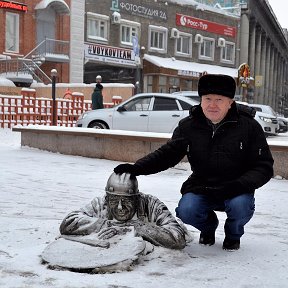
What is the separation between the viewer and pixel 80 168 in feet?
28.8

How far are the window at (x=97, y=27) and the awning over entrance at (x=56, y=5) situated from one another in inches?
89.6

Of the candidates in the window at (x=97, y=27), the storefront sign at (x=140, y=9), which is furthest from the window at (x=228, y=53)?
the window at (x=97, y=27)

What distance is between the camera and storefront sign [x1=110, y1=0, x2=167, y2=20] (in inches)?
1287

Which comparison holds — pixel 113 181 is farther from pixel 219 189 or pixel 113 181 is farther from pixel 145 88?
pixel 145 88

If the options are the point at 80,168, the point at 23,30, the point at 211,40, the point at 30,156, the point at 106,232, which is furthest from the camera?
the point at 211,40

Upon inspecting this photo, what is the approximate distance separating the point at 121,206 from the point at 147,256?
0.40 metres

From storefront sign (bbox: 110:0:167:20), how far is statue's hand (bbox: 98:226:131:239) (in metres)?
30.1

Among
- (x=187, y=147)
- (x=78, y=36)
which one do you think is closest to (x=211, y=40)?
(x=78, y=36)

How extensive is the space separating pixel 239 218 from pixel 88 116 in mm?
10303

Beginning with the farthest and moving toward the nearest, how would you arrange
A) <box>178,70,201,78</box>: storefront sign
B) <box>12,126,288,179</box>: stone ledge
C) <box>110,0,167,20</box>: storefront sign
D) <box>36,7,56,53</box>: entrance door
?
<box>178,70,201,78</box>: storefront sign → <box>110,0,167,20</box>: storefront sign → <box>36,7,56,53</box>: entrance door → <box>12,126,288,179</box>: stone ledge

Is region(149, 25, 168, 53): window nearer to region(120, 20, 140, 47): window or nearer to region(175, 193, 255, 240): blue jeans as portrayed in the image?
region(120, 20, 140, 47): window

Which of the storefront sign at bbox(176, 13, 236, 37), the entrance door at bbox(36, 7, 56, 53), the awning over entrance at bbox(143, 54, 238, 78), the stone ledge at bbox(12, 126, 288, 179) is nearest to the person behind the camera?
the stone ledge at bbox(12, 126, 288, 179)

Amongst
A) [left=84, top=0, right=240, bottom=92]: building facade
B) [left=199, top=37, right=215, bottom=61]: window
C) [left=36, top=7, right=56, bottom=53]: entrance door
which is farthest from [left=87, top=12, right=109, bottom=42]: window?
[left=199, top=37, right=215, bottom=61]: window

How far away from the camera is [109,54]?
31.3 metres
